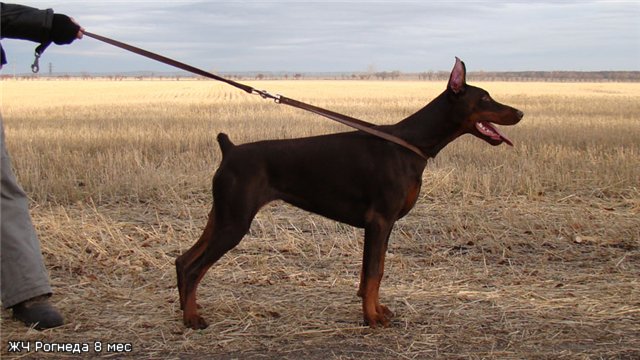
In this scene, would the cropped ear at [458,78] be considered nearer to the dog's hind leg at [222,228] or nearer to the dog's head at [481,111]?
the dog's head at [481,111]

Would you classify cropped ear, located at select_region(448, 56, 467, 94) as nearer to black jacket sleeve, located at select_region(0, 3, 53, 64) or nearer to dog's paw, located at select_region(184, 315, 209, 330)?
dog's paw, located at select_region(184, 315, 209, 330)

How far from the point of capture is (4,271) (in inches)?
182

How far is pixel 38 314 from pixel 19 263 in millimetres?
367

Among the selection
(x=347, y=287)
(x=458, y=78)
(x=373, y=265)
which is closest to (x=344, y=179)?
(x=373, y=265)

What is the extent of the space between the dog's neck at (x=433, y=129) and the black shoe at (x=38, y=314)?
261 cm

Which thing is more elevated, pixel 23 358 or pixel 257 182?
pixel 257 182

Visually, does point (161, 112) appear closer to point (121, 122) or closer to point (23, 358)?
point (121, 122)

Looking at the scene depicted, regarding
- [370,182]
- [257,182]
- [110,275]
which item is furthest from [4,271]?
[370,182]

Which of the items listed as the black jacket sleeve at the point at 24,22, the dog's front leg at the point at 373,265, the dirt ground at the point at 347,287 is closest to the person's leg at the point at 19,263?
the dirt ground at the point at 347,287

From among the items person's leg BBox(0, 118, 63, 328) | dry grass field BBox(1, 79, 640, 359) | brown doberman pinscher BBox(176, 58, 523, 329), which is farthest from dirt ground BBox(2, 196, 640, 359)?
brown doberman pinscher BBox(176, 58, 523, 329)

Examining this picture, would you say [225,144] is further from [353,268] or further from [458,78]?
[353,268]

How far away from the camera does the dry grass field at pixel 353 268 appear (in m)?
4.53

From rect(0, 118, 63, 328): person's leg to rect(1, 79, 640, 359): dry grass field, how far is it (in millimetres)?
155

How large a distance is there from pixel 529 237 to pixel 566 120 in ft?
51.0
